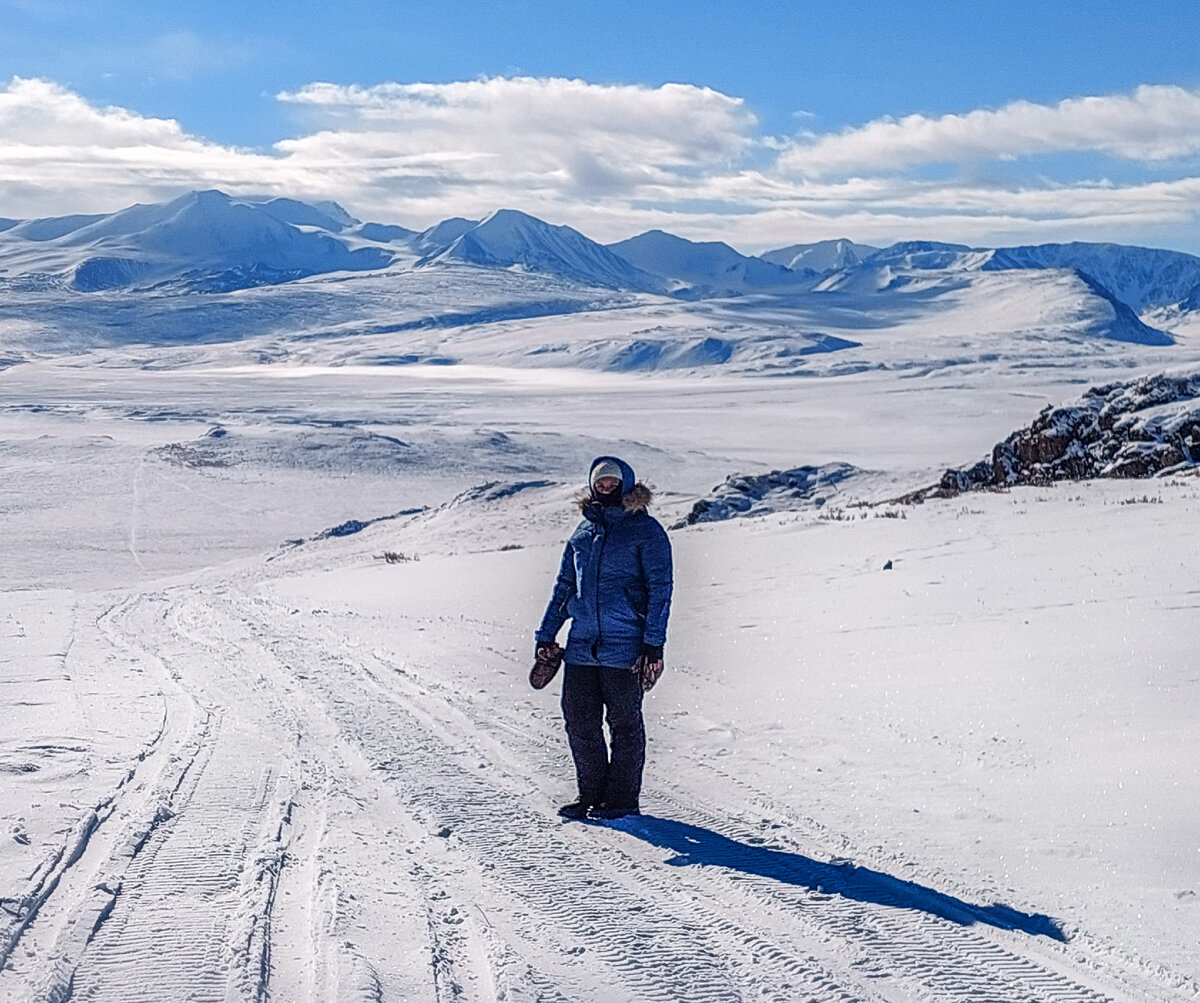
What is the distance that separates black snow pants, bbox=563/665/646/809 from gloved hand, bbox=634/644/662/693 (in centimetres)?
15

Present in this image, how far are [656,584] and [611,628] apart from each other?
27 centimetres

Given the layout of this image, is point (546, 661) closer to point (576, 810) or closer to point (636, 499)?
point (576, 810)

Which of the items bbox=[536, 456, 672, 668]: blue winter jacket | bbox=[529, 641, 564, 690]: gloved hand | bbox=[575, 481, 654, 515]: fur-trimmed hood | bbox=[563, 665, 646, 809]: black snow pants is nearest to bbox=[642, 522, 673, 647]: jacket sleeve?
bbox=[536, 456, 672, 668]: blue winter jacket

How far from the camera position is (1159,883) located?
4.24 m

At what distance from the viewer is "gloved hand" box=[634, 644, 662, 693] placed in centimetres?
512

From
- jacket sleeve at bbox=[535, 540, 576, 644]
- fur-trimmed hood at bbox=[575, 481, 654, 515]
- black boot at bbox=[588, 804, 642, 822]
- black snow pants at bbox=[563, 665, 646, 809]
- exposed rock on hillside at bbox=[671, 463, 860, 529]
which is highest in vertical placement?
fur-trimmed hood at bbox=[575, 481, 654, 515]

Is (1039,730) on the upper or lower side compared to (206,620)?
upper

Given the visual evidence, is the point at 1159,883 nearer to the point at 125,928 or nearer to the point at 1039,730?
the point at 1039,730

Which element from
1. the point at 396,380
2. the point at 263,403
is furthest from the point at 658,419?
the point at 396,380

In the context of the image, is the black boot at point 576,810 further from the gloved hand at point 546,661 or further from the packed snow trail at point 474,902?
the gloved hand at point 546,661

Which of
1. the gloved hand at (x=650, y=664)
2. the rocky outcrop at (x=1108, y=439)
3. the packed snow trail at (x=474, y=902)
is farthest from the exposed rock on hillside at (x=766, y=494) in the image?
the gloved hand at (x=650, y=664)

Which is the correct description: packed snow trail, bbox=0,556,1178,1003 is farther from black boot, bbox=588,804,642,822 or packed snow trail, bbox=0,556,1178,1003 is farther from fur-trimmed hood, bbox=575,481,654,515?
fur-trimmed hood, bbox=575,481,654,515

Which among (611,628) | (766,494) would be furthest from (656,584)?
(766,494)

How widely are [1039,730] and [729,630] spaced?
398cm
